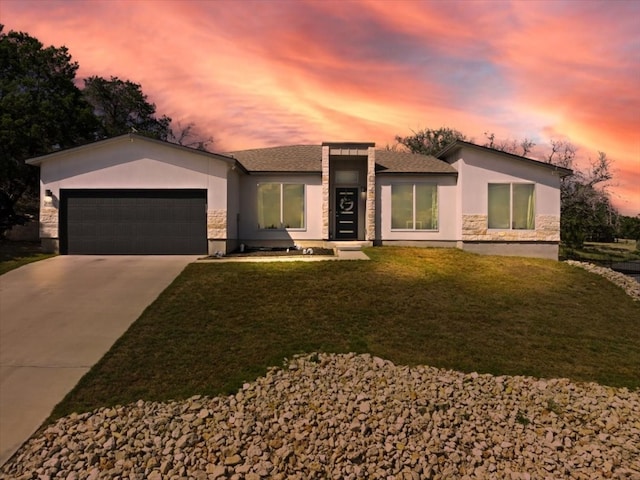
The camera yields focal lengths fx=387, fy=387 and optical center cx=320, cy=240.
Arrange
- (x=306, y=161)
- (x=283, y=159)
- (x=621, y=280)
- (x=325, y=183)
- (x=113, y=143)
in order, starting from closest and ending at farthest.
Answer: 1. (x=621, y=280)
2. (x=113, y=143)
3. (x=325, y=183)
4. (x=306, y=161)
5. (x=283, y=159)

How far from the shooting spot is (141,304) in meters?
9.95

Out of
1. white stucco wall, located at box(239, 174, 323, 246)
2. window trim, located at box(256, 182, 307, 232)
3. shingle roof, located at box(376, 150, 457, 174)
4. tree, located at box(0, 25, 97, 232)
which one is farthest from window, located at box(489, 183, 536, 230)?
tree, located at box(0, 25, 97, 232)

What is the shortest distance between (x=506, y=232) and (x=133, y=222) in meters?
16.1

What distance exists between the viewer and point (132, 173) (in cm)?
1603

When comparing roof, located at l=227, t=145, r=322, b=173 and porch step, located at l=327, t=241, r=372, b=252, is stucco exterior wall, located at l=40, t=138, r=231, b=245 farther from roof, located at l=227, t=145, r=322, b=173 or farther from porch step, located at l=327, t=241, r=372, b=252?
porch step, located at l=327, t=241, r=372, b=252

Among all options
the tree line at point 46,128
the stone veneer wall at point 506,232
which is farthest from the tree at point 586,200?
the stone veneer wall at point 506,232

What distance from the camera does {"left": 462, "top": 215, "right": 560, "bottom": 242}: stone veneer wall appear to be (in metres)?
17.2

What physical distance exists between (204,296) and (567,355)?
8507 millimetres

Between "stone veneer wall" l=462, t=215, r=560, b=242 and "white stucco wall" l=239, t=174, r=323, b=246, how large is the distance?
6612 millimetres

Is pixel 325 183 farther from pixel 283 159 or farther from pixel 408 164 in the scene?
pixel 408 164

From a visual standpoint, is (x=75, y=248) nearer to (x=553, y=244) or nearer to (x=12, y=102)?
(x=12, y=102)

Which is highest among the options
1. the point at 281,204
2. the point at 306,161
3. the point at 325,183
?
the point at 306,161

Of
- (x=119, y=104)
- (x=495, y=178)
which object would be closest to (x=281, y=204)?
(x=495, y=178)

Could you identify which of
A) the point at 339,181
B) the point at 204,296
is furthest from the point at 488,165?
the point at 204,296
